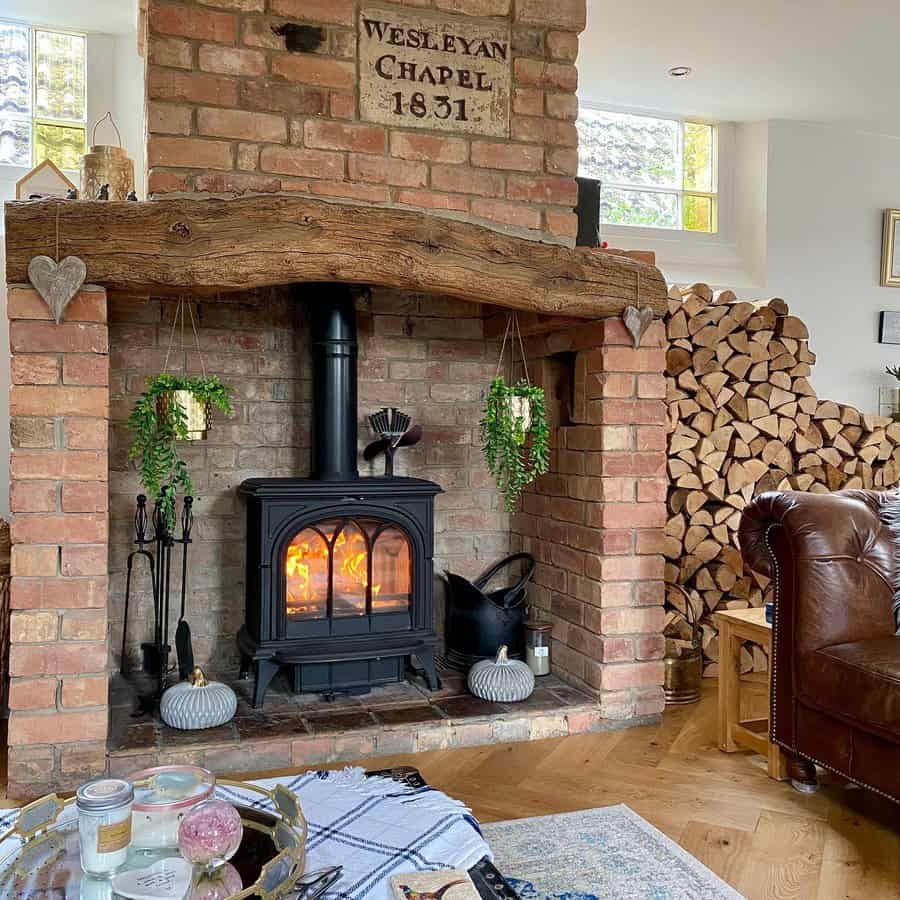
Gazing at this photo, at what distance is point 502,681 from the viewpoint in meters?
3.19

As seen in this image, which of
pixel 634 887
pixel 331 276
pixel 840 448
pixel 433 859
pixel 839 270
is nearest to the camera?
pixel 433 859

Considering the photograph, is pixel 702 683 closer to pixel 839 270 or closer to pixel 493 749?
pixel 493 749

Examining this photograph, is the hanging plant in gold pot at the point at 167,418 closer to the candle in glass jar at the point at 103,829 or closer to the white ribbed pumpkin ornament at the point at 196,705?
the white ribbed pumpkin ornament at the point at 196,705

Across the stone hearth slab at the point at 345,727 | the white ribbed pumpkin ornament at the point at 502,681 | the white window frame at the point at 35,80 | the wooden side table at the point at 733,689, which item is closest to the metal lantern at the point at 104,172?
the white window frame at the point at 35,80

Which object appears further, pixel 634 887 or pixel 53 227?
pixel 53 227

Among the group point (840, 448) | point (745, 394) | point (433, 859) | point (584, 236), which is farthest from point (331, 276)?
point (840, 448)

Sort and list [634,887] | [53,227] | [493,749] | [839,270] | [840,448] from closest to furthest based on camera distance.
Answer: [634,887]
[53,227]
[493,749]
[840,448]
[839,270]

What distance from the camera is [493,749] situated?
3.00m

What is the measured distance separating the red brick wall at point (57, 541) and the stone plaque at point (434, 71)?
119 centimetres

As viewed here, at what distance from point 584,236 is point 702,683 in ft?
6.20

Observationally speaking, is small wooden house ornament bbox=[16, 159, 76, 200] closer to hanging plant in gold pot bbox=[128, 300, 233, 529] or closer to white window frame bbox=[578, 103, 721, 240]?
hanging plant in gold pot bbox=[128, 300, 233, 529]

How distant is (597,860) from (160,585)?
176cm

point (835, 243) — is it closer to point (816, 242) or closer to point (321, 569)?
point (816, 242)

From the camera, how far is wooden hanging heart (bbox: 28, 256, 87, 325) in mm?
2547
